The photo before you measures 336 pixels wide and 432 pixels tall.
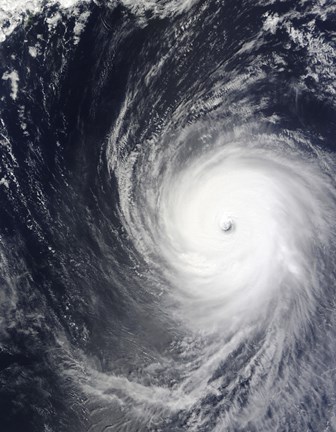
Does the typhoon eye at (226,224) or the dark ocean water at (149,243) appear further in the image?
the typhoon eye at (226,224)

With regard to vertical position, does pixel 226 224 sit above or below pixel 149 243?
below

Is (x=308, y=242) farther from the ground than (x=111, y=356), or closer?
closer

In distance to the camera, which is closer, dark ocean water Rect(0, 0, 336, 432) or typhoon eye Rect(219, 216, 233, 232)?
dark ocean water Rect(0, 0, 336, 432)

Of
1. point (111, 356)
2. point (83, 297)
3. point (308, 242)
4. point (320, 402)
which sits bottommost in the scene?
point (320, 402)

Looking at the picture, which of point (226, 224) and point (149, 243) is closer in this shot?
point (149, 243)

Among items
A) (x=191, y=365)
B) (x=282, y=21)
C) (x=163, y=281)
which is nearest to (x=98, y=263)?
(x=163, y=281)

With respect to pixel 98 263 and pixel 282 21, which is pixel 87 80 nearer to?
pixel 98 263

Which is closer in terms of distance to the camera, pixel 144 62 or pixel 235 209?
pixel 144 62
